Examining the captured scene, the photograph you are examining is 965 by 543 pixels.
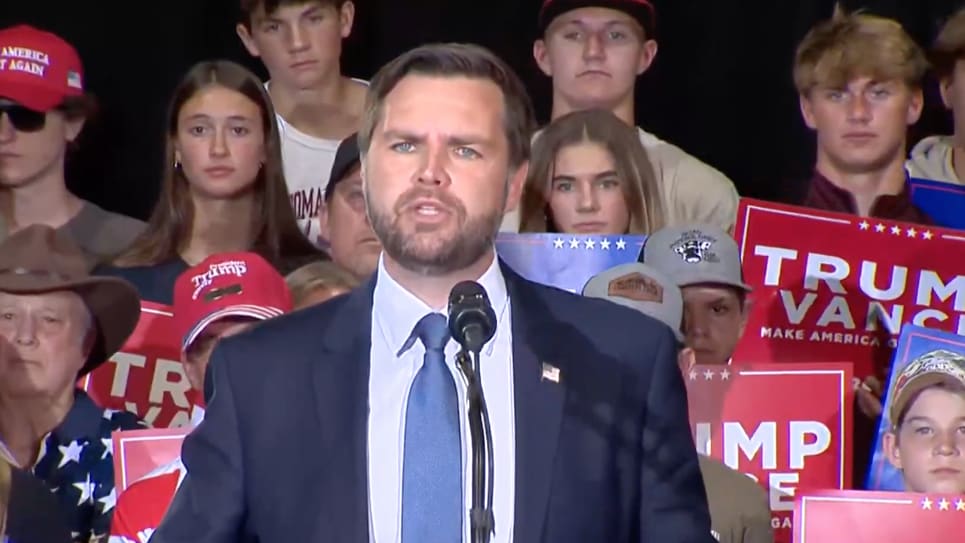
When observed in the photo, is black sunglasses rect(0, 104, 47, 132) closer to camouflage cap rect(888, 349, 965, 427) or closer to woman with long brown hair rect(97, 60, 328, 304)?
woman with long brown hair rect(97, 60, 328, 304)

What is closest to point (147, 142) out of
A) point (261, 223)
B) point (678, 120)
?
point (261, 223)

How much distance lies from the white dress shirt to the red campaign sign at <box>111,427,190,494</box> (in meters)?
1.27

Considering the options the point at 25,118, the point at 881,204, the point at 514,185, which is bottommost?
the point at 514,185

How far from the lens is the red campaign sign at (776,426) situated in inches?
155

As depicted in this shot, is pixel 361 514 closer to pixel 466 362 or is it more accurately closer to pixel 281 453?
pixel 281 453

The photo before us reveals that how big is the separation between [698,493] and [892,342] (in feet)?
Answer: 6.78

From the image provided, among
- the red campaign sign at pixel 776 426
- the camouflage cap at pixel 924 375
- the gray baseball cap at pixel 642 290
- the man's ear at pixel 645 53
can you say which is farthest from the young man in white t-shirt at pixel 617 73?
the camouflage cap at pixel 924 375

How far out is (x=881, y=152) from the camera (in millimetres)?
4746

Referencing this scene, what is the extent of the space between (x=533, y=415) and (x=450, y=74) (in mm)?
484

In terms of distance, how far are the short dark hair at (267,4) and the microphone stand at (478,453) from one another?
125 inches

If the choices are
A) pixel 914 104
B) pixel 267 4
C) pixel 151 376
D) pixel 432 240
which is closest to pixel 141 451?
pixel 151 376

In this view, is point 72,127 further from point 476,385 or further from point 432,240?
point 476,385

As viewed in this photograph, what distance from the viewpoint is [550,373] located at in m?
2.41

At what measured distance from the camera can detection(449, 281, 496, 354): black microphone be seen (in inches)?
83.6
